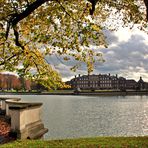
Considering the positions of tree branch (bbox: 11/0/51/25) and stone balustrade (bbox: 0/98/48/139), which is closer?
tree branch (bbox: 11/0/51/25)

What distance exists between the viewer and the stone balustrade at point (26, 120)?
20109 mm

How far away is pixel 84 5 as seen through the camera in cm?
2084

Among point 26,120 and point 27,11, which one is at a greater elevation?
point 27,11

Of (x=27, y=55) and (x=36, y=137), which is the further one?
(x=27, y=55)

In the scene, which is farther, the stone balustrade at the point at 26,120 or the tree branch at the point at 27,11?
the stone balustrade at the point at 26,120

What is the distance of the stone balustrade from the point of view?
2011 cm

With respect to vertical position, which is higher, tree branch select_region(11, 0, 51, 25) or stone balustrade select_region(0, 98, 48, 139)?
tree branch select_region(11, 0, 51, 25)

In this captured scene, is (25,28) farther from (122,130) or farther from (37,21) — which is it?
(122,130)

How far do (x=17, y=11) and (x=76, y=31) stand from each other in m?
3.20

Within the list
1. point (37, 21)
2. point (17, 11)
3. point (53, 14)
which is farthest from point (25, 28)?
point (17, 11)

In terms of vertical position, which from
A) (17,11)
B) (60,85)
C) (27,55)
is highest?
(17,11)

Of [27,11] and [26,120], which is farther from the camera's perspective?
[26,120]

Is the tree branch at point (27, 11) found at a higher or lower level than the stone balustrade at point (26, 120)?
higher

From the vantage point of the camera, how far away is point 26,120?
69.9 ft
